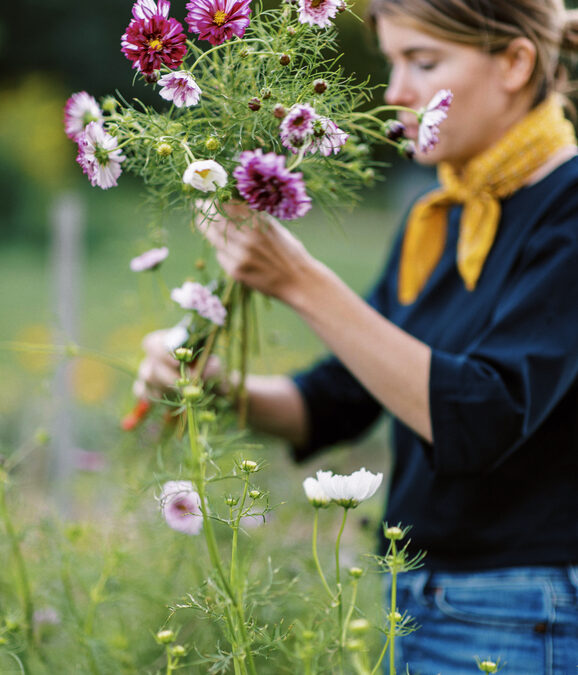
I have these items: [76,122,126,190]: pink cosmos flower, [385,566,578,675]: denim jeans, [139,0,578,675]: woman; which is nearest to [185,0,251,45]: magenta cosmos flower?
[76,122,126,190]: pink cosmos flower

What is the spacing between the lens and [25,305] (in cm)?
479

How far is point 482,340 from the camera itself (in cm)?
87

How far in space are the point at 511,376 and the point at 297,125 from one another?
0.41 metres

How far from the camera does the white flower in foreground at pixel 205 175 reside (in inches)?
21.9

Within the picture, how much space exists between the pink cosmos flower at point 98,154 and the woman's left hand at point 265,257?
0.75 ft

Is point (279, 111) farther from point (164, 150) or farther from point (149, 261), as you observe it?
point (149, 261)

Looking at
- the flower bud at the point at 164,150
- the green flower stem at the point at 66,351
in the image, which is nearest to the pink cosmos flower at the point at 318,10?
the flower bud at the point at 164,150

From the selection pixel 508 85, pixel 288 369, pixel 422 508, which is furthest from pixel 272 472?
pixel 508 85

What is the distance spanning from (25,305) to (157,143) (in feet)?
14.7

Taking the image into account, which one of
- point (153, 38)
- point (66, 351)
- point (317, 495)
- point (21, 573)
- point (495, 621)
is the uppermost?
point (153, 38)

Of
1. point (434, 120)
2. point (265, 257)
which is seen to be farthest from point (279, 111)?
point (265, 257)

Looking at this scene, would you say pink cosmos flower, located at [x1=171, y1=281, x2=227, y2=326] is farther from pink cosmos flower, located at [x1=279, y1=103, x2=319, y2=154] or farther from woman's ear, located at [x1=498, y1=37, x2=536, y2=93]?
woman's ear, located at [x1=498, y1=37, x2=536, y2=93]

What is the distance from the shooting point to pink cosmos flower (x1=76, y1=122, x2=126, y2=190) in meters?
0.59

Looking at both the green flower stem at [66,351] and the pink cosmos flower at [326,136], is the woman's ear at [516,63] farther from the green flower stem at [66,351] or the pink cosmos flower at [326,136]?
the green flower stem at [66,351]
